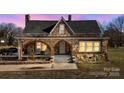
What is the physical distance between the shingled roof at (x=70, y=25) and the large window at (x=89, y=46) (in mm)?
515

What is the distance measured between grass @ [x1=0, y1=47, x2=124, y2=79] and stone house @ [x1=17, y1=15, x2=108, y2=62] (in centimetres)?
A: 62

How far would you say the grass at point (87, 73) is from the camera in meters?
18.4

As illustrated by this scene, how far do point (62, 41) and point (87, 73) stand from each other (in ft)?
6.72

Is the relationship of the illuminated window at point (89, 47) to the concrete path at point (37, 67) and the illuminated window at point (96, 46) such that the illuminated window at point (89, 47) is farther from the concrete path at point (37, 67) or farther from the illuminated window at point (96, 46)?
the concrete path at point (37, 67)

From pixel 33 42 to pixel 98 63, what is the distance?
10.4ft

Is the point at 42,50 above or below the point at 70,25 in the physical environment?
below

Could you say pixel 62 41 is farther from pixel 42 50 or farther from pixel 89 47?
pixel 89 47

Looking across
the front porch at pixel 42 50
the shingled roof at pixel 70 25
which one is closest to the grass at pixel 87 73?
the front porch at pixel 42 50

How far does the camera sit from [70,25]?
19.2m

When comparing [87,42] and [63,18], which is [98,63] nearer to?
[87,42]

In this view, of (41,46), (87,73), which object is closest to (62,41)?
(41,46)
